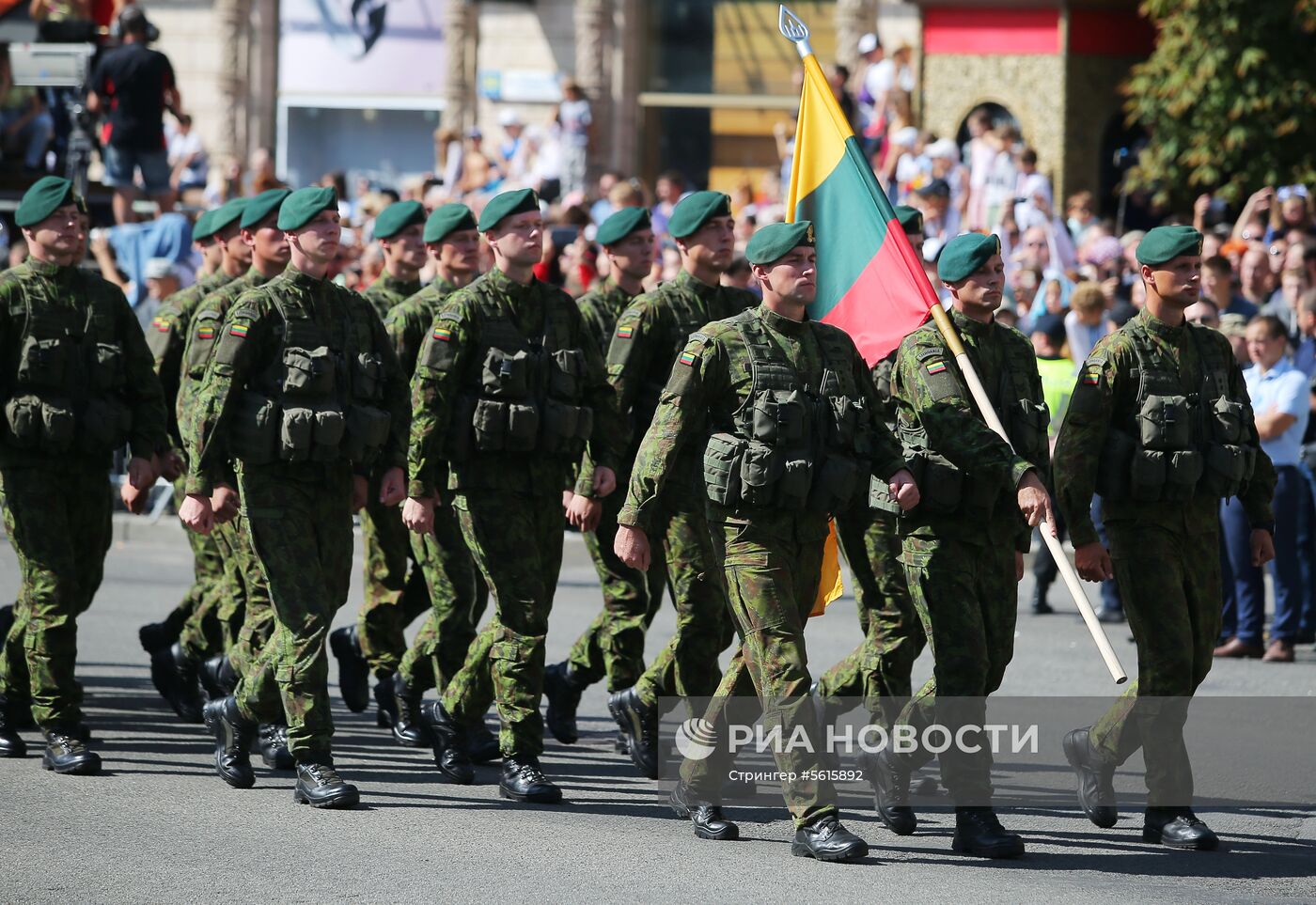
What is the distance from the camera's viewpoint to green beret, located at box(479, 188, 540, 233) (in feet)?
26.4

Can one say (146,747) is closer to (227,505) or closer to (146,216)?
(227,505)

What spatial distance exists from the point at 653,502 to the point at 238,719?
2.01m

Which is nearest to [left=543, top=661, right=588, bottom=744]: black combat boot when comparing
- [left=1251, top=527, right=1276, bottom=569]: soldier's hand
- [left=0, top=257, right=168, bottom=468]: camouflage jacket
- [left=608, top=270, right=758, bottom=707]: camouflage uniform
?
[left=608, top=270, right=758, bottom=707]: camouflage uniform

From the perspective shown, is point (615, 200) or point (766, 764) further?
point (615, 200)

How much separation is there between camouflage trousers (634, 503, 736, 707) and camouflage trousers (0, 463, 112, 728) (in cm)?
244

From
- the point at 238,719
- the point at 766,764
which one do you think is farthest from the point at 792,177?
the point at 238,719

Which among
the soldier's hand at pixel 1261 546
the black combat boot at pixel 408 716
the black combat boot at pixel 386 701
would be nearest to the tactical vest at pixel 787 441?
the soldier's hand at pixel 1261 546

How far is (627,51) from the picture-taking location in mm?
27594

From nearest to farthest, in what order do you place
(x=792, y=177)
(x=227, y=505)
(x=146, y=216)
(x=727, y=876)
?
(x=727, y=876) < (x=227, y=505) < (x=792, y=177) < (x=146, y=216)

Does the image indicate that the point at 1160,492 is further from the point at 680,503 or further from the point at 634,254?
the point at 634,254

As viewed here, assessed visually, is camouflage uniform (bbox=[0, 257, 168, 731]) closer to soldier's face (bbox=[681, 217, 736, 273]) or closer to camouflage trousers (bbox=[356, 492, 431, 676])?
Result: camouflage trousers (bbox=[356, 492, 431, 676])

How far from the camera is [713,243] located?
845 centimetres

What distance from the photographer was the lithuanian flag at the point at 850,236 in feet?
26.5

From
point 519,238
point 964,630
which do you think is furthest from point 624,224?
point 964,630
